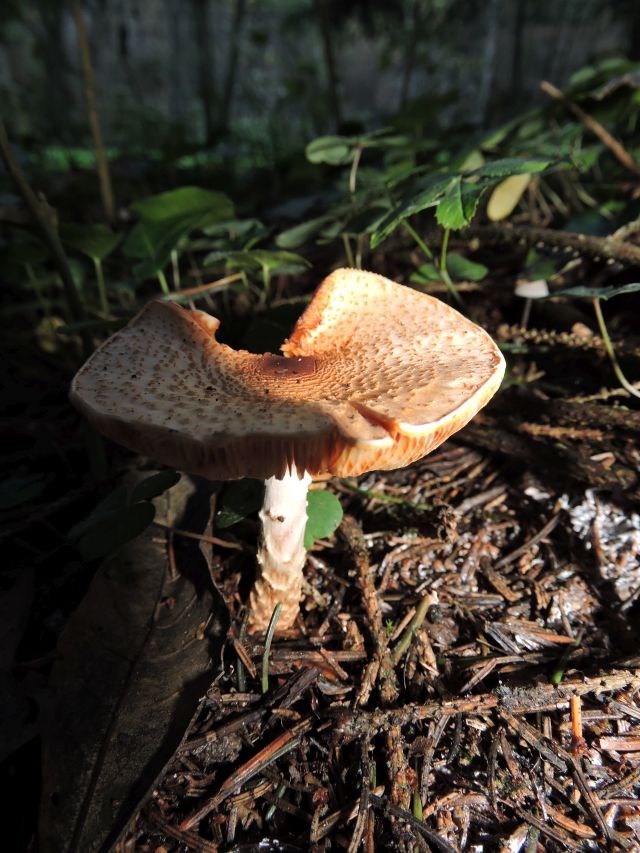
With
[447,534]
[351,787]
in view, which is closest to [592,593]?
[447,534]

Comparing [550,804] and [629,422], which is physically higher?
[629,422]

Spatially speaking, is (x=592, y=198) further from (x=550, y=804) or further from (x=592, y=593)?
(x=550, y=804)

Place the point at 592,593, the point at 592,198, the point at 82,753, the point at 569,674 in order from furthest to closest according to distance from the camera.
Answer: the point at 592,198 < the point at 592,593 < the point at 569,674 < the point at 82,753

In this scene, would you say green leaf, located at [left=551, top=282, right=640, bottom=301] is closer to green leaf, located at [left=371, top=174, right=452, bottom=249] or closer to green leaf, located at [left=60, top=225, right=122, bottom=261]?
green leaf, located at [left=371, top=174, right=452, bottom=249]

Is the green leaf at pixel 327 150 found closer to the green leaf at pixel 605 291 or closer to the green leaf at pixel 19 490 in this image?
the green leaf at pixel 605 291

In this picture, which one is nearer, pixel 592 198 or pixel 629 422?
pixel 629 422

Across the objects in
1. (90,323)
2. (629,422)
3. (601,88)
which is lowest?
(629,422)

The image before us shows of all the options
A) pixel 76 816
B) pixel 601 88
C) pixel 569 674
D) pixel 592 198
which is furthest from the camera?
pixel 592 198
